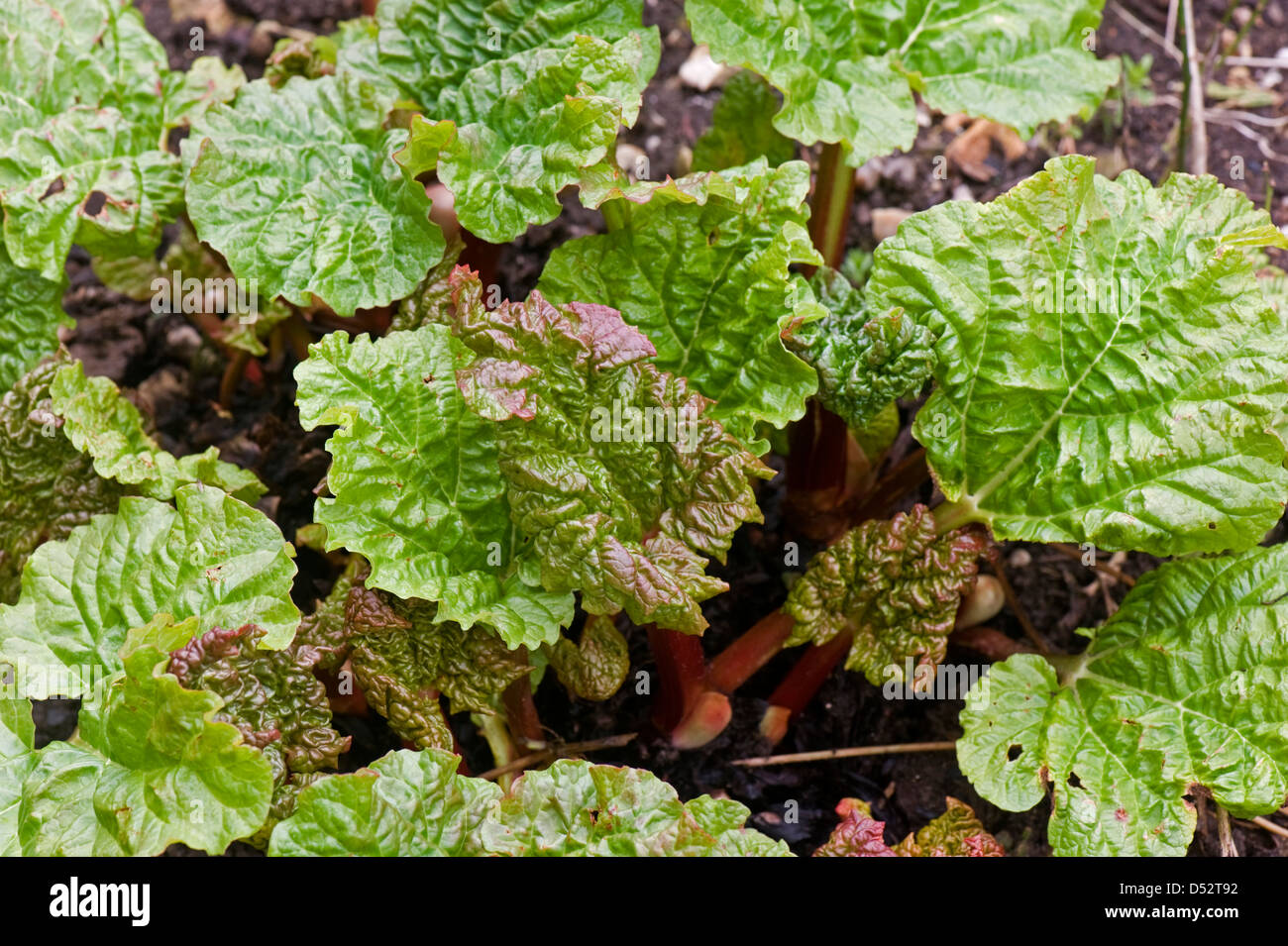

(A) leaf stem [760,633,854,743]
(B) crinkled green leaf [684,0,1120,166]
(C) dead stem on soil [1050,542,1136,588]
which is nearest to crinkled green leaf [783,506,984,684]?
(A) leaf stem [760,633,854,743]

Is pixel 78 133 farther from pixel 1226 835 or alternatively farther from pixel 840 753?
pixel 1226 835

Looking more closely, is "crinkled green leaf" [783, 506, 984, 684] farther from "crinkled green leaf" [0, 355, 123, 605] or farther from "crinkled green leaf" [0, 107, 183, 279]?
"crinkled green leaf" [0, 107, 183, 279]

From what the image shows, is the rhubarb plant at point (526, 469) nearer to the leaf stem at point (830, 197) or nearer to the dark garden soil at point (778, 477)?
the dark garden soil at point (778, 477)

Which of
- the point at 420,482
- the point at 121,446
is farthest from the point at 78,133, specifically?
the point at 420,482

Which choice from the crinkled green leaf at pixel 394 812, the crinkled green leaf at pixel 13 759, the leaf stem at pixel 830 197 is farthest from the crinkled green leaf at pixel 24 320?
the leaf stem at pixel 830 197

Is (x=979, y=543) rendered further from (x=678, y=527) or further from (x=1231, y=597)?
(x=678, y=527)
